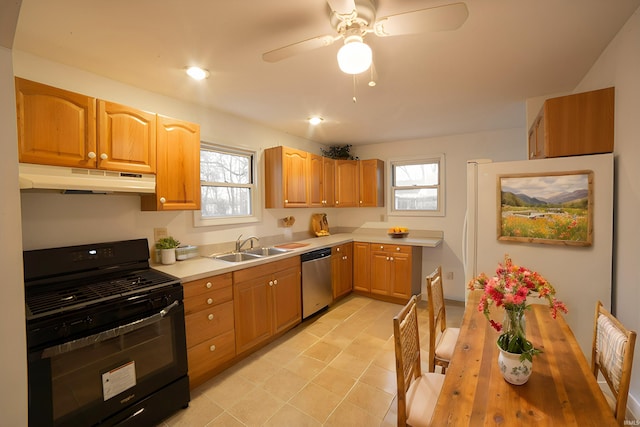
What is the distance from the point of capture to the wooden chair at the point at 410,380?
3.97ft

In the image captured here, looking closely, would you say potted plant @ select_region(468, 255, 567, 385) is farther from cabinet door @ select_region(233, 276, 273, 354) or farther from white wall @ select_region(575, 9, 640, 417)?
cabinet door @ select_region(233, 276, 273, 354)

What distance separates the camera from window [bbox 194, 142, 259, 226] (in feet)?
9.69

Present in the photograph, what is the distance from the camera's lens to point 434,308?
73.2 inches

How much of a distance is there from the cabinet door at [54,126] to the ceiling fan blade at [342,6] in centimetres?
173

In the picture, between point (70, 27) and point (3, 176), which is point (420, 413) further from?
point (70, 27)

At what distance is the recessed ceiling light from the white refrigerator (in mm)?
2343

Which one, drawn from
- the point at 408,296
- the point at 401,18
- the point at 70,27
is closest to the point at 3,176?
the point at 70,27

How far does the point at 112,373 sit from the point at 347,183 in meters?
3.57

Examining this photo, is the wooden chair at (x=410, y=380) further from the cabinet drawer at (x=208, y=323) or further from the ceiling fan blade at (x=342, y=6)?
the cabinet drawer at (x=208, y=323)

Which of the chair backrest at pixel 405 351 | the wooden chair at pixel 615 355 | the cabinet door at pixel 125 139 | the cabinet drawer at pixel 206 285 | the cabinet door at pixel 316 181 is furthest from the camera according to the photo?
the cabinet door at pixel 316 181

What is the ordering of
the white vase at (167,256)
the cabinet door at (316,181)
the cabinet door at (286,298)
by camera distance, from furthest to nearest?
1. the cabinet door at (316,181)
2. the cabinet door at (286,298)
3. the white vase at (167,256)

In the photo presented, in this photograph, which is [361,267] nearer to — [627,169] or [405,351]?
[405,351]

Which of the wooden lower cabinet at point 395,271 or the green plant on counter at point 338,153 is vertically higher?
the green plant on counter at point 338,153

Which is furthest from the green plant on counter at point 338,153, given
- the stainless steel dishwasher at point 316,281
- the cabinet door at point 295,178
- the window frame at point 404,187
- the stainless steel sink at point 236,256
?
the stainless steel sink at point 236,256
